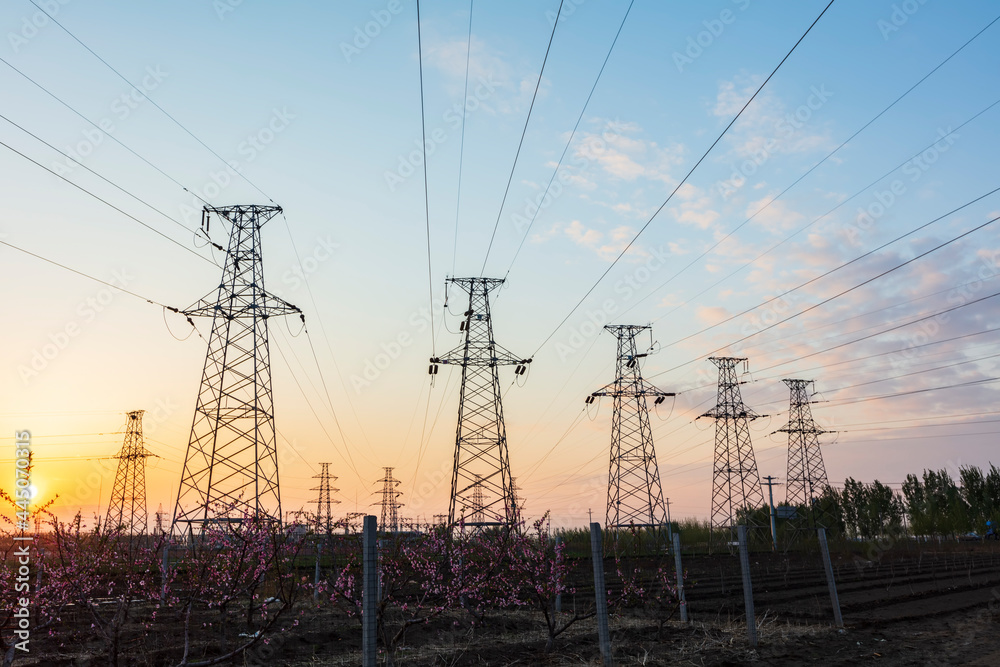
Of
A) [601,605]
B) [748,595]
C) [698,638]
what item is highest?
[601,605]

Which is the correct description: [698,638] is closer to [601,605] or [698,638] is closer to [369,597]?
[601,605]

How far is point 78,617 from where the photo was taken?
2102cm

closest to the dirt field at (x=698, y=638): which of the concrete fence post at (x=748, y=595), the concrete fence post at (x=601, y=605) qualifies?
the concrete fence post at (x=748, y=595)

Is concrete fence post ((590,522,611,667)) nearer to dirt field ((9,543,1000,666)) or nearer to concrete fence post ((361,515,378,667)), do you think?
dirt field ((9,543,1000,666))

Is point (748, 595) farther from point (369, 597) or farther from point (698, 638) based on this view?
point (369, 597)

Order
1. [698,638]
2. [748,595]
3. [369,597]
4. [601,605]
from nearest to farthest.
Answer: [369,597]
[601,605]
[748,595]
[698,638]

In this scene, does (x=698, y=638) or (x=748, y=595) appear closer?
(x=748, y=595)

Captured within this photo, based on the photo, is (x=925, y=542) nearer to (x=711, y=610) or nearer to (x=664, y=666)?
(x=711, y=610)

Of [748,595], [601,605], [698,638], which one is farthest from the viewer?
[698,638]

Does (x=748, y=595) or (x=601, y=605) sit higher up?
(x=601, y=605)

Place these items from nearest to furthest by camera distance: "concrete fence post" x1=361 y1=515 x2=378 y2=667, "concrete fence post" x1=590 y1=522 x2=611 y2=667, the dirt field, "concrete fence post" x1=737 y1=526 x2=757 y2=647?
"concrete fence post" x1=361 y1=515 x2=378 y2=667, "concrete fence post" x1=590 y1=522 x2=611 y2=667, the dirt field, "concrete fence post" x1=737 y1=526 x2=757 y2=647

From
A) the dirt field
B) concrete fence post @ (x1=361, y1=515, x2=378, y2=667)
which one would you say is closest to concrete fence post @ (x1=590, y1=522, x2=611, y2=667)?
the dirt field

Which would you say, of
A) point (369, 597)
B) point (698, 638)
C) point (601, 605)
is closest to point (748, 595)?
point (698, 638)

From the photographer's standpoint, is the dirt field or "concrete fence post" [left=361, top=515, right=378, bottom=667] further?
the dirt field
